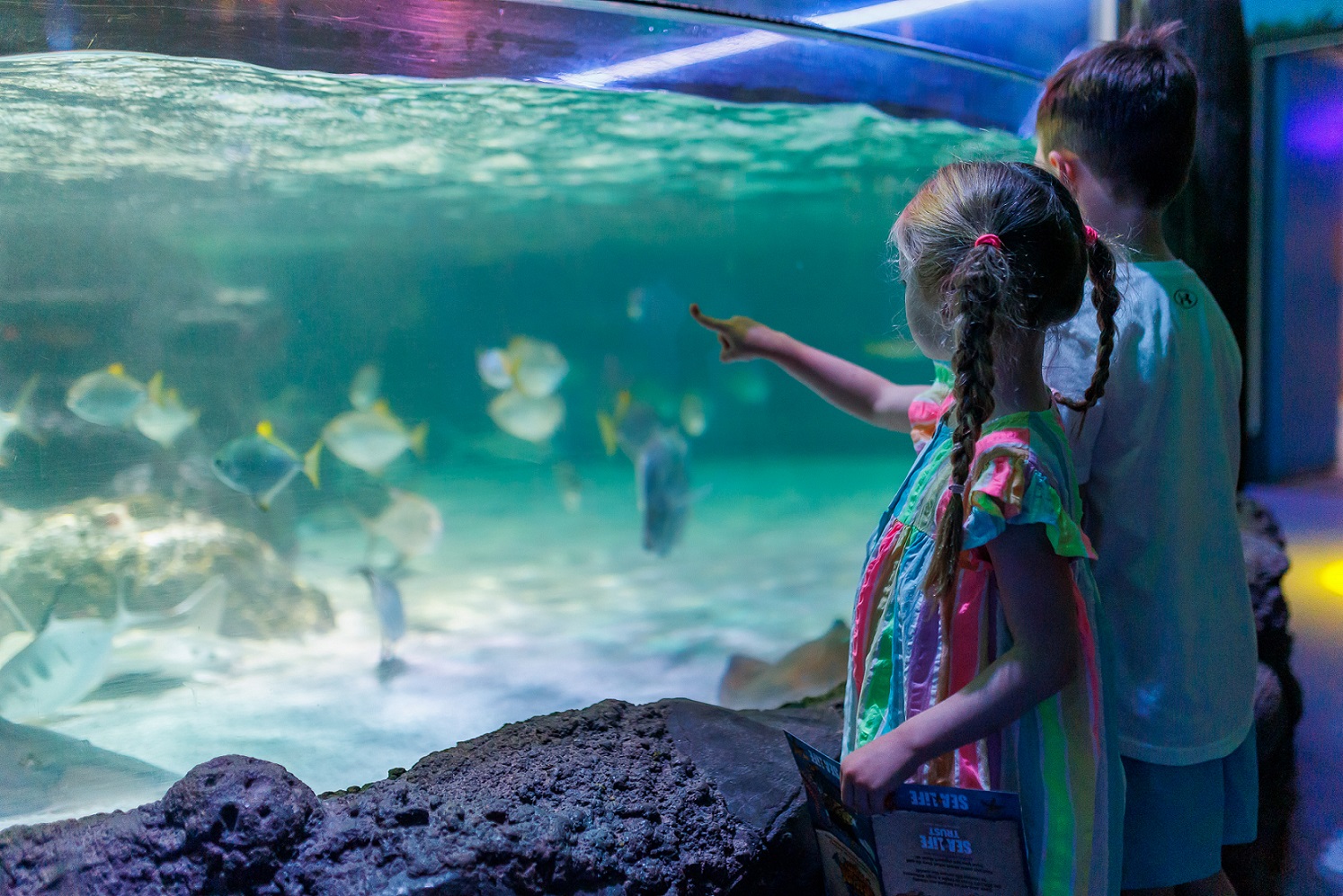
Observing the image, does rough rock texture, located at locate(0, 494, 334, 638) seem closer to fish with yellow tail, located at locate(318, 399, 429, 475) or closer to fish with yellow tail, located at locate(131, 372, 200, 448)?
fish with yellow tail, located at locate(131, 372, 200, 448)

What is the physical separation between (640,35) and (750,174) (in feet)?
25.3

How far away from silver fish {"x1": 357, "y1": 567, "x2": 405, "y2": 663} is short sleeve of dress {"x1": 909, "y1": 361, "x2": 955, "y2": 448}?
313cm

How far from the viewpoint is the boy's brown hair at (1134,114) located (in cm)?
172

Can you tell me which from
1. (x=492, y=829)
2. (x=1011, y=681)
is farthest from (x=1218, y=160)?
(x=492, y=829)

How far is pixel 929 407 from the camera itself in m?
1.95

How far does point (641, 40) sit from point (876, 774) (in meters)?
2.50

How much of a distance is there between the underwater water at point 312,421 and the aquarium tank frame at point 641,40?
272 millimetres

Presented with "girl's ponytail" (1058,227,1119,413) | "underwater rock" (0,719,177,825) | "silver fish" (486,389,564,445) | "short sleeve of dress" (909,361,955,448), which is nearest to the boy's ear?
"girl's ponytail" (1058,227,1119,413)

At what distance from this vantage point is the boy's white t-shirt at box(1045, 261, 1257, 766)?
1687 mm

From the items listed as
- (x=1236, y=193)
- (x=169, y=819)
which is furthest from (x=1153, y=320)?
(x=1236, y=193)

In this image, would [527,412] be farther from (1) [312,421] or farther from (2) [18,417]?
(2) [18,417]

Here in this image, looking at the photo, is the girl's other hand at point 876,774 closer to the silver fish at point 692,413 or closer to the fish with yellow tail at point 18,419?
the fish with yellow tail at point 18,419

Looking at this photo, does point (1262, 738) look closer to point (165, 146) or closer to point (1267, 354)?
point (1267, 354)

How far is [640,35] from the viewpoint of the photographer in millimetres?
2736
